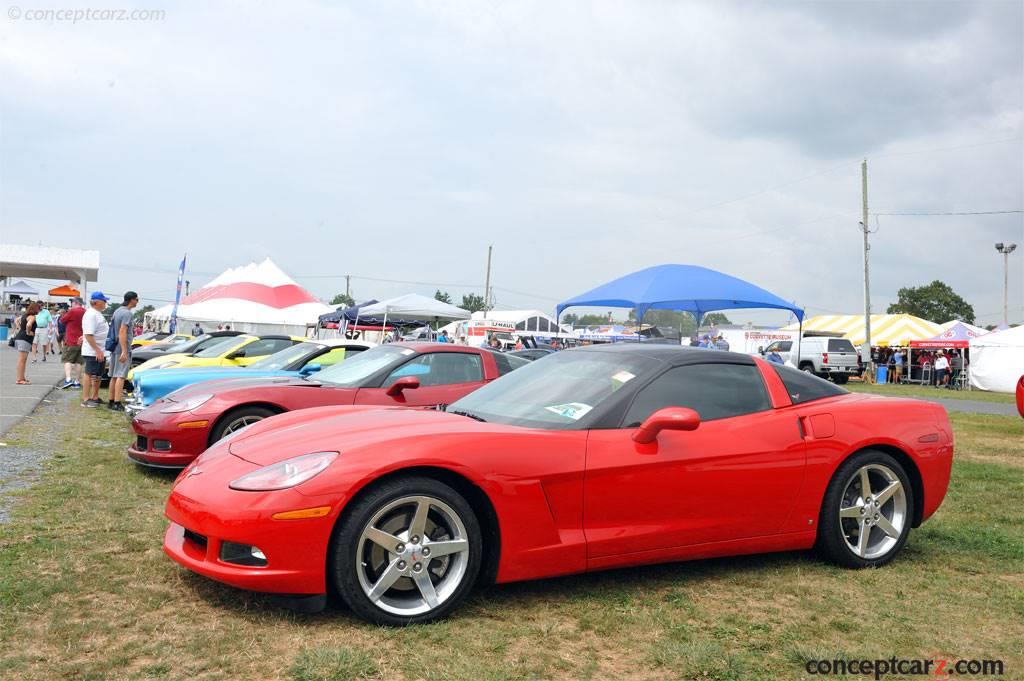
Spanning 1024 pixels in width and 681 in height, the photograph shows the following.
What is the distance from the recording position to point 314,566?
323 cm

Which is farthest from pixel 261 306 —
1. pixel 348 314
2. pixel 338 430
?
pixel 338 430

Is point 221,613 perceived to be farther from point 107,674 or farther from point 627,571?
point 627,571

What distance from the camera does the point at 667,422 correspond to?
3.75 metres

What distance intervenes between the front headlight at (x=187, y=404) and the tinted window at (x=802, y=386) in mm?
4388

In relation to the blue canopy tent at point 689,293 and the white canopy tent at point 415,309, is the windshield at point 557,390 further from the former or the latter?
the white canopy tent at point 415,309

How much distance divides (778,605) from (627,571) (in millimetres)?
768

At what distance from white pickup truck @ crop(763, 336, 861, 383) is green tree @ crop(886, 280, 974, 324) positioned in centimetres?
5822

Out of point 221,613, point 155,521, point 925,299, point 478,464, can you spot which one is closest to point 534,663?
point 478,464

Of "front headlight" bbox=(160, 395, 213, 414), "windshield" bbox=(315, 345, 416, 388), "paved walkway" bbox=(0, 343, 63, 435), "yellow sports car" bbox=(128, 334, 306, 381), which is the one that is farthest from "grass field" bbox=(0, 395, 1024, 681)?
"yellow sports car" bbox=(128, 334, 306, 381)

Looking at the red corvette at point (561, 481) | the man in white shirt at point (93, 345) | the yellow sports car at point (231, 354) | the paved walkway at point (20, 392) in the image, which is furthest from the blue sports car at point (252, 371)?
the red corvette at point (561, 481)

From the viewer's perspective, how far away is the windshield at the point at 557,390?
13.2 feet

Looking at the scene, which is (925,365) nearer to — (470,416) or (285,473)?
(470,416)

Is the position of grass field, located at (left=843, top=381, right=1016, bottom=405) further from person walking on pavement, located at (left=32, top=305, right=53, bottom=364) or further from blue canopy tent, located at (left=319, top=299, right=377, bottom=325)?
person walking on pavement, located at (left=32, top=305, right=53, bottom=364)

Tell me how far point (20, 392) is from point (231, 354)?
422 cm
